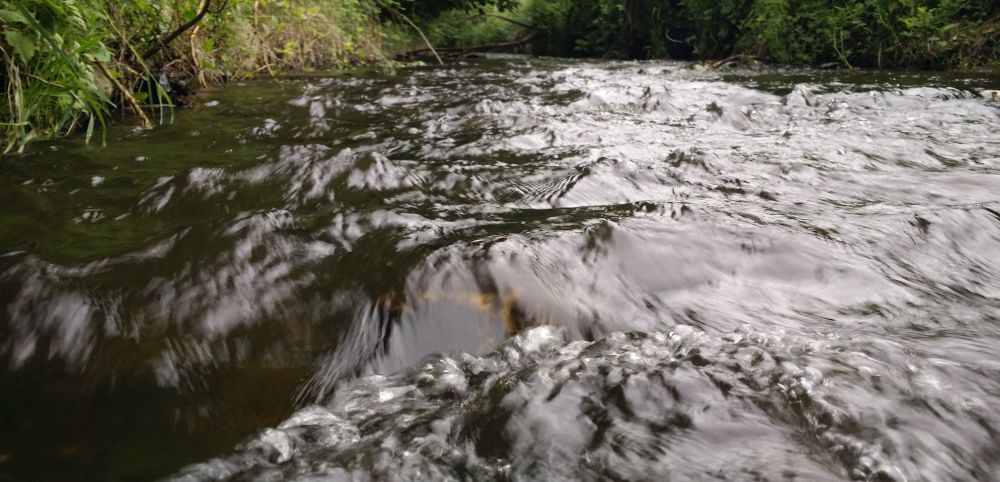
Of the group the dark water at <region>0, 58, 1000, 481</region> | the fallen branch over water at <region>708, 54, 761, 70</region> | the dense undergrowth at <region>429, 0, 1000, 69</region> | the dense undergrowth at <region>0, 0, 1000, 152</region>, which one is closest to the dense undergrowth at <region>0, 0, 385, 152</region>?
the dense undergrowth at <region>0, 0, 1000, 152</region>

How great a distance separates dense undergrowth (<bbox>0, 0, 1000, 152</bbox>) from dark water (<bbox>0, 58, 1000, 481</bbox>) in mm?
485

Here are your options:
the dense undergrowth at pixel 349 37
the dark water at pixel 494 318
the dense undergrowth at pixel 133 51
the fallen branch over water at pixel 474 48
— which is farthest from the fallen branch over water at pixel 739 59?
the dark water at pixel 494 318

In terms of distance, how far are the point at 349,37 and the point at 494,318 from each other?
814cm

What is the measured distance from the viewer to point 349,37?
8.93m

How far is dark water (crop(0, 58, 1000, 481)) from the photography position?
4.31 ft

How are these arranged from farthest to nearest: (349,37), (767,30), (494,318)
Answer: (767,30)
(349,37)
(494,318)

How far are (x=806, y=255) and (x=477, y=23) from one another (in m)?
14.5

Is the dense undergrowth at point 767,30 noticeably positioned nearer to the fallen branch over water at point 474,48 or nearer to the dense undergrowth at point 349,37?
the dense undergrowth at point 349,37

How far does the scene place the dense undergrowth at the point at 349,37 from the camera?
301 cm

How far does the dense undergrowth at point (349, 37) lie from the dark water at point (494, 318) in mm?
485

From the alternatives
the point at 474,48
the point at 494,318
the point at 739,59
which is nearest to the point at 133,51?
the point at 494,318

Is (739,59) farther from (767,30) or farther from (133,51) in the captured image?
(133,51)

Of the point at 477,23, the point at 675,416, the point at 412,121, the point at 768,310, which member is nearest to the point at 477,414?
the point at 675,416

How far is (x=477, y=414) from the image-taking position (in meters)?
1.45
